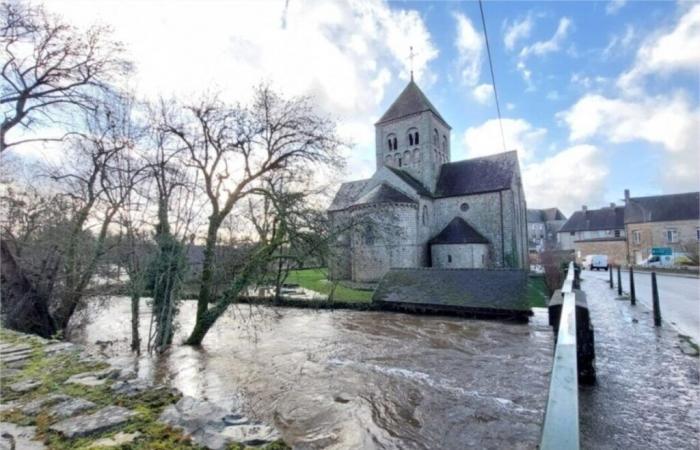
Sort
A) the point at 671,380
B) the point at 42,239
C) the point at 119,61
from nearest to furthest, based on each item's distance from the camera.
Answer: the point at 671,380 < the point at 119,61 < the point at 42,239

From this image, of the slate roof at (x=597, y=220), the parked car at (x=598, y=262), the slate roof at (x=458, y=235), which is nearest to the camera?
the slate roof at (x=458, y=235)

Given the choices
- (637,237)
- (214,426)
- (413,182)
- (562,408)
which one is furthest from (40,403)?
(637,237)

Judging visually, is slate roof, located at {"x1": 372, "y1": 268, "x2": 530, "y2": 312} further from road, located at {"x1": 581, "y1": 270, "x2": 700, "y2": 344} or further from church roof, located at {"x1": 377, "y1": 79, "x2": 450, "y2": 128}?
church roof, located at {"x1": 377, "y1": 79, "x2": 450, "y2": 128}

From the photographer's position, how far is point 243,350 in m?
9.96

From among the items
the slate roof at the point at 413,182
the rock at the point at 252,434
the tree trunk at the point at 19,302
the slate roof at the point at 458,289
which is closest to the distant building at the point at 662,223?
the slate roof at the point at 413,182

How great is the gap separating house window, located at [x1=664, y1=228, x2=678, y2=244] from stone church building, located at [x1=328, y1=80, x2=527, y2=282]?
1705 centimetres

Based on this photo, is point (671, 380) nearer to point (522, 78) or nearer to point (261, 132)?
point (522, 78)

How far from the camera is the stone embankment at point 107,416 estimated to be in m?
2.22

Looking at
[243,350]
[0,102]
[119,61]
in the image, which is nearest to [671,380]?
[243,350]

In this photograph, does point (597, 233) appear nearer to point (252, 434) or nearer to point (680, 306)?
point (680, 306)

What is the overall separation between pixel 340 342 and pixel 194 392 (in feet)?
15.3

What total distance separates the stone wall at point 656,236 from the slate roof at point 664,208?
0.53 m

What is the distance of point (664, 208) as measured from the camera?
36656mm

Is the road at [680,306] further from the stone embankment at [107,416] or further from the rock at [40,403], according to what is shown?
the rock at [40,403]
